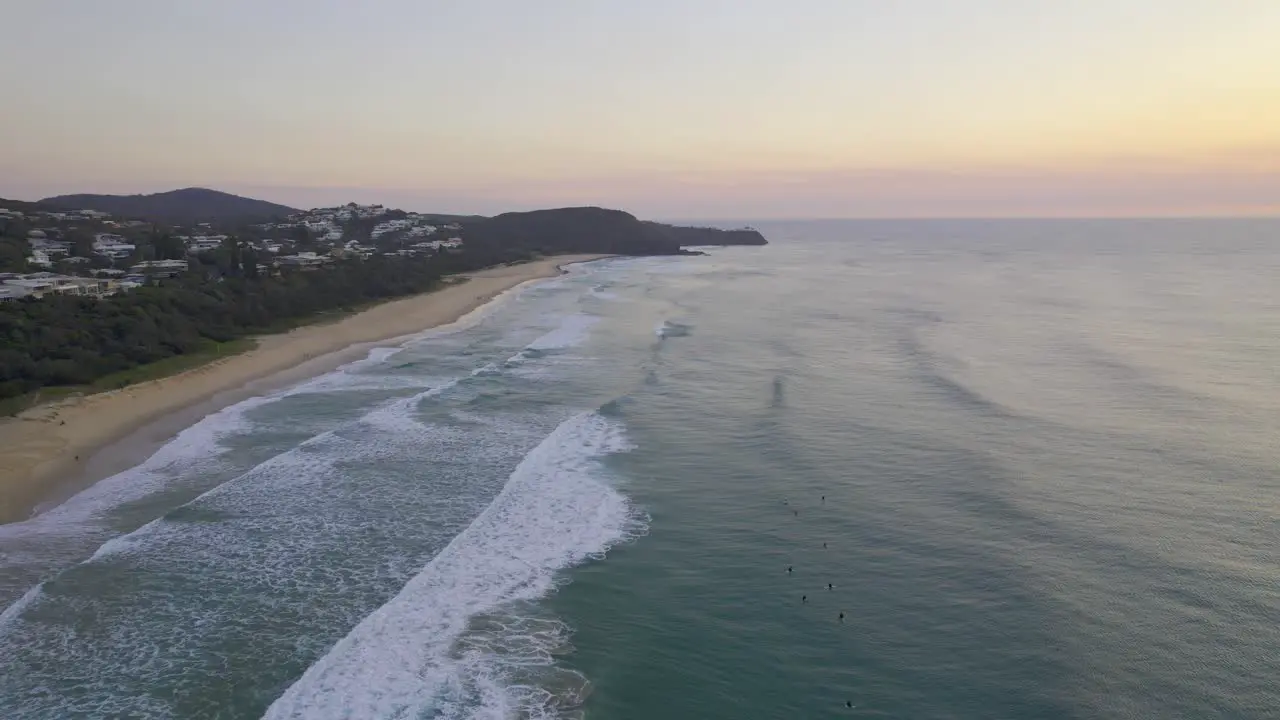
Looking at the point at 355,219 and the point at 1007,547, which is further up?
the point at 355,219

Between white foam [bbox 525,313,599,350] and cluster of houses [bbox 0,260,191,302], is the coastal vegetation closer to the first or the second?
cluster of houses [bbox 0,260,191,302]

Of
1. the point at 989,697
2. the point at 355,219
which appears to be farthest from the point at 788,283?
the point at 355,219

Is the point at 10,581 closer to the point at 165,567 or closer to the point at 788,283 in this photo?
the point at 165,567

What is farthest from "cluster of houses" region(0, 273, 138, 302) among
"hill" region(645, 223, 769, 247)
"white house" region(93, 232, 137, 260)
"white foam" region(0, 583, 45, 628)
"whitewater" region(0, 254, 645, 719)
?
"hill" region(645, 223, 769, 247)

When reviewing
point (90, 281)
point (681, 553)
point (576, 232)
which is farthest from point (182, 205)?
point (681, 553)

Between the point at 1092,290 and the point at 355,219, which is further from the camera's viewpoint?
the point at 355,219

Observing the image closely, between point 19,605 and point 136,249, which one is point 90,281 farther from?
point 19,605
